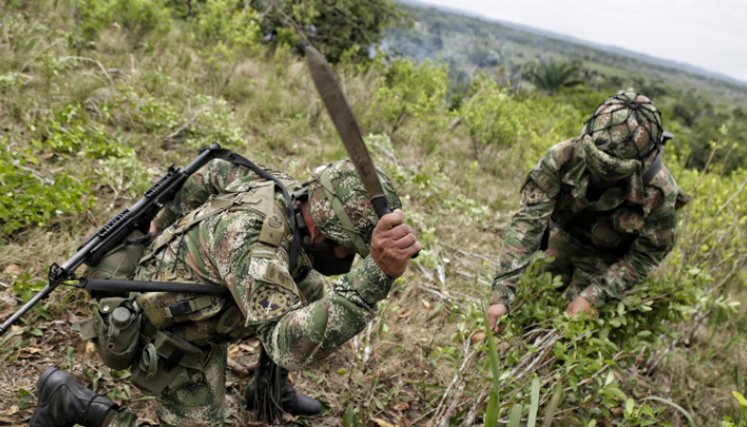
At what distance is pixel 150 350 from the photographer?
1.91 meters

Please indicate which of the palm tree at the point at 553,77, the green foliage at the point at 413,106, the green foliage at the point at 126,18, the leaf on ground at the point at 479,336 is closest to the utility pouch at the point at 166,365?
the leaf on ground at the point at 479,336

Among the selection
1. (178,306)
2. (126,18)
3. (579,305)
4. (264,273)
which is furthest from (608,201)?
(126,18)

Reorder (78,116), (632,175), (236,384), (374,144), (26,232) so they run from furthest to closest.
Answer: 1. (374,144)
2. (78,116)
3. (26,232)
4. (236,384)
5. (632,175)

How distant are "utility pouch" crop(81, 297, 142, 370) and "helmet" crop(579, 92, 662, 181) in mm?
2305

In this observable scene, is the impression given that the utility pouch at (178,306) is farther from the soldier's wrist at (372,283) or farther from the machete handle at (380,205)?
the machete handle at (380,205)

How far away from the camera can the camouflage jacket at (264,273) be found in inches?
65.2

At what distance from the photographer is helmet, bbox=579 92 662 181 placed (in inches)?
95.5

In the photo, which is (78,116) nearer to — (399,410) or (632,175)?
(399,410)

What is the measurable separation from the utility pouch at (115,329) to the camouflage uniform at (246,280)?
11 centimetres

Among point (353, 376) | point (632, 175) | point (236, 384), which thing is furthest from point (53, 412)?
point (632, 175)

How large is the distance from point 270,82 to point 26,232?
480 centimetres

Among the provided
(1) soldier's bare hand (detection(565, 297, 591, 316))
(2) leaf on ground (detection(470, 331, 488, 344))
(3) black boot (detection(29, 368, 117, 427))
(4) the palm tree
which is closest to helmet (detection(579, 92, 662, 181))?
(1) soldier's bare hand (detection(565, 297, 591, 316))

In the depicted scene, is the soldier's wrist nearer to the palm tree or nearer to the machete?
the machete

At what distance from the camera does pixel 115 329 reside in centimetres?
182
